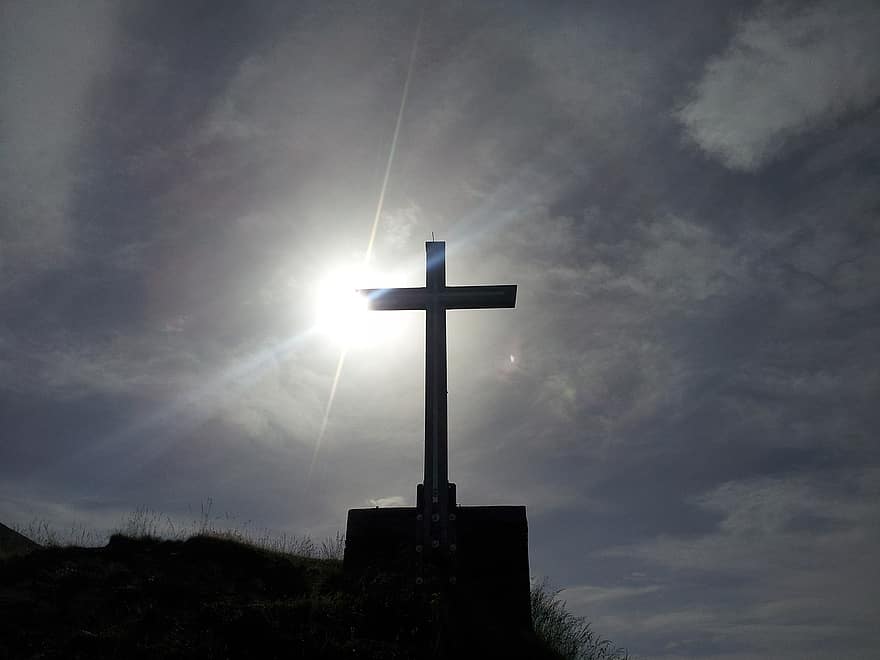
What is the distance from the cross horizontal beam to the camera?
12.5 m

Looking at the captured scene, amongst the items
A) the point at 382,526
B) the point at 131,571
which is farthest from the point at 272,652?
the point at 131,571

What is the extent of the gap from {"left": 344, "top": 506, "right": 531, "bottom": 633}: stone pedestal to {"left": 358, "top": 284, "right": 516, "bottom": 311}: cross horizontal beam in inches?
121

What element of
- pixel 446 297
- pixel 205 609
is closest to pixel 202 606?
pixel 205 609

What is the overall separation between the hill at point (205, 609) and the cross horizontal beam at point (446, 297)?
13.5ft

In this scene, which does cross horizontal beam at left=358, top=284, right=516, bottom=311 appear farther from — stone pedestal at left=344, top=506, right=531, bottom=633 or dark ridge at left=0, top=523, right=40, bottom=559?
dark ridge at left=0, top=523, right=40, bottom=559

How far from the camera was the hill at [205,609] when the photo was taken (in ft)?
30.6

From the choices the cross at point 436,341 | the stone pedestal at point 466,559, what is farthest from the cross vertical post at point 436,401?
the stone pedestal at point 466,559

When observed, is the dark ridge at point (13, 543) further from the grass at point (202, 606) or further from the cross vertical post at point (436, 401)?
the cross vertical post at point (436, 401)

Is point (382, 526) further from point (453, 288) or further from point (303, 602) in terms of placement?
point (453, 288)

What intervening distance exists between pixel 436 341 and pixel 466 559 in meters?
3.18

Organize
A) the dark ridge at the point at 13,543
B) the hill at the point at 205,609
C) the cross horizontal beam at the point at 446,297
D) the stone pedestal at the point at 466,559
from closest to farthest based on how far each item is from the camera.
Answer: the hill at the point at 205,609 → the stone pedestal at the point at 466,559 → the cross horizontal beam at the point at 446,297 → the dark ridge at the point at 13,543

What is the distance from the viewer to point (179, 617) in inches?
406

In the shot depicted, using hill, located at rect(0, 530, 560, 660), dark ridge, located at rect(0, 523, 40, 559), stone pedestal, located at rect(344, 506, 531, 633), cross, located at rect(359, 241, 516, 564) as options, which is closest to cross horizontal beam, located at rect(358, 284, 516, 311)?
cross, located at rect(359, 241, 516, 564)

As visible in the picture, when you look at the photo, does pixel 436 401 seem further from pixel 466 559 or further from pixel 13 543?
pixel 13 543
